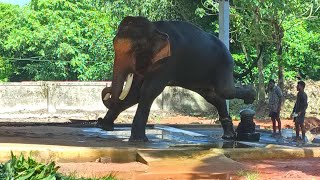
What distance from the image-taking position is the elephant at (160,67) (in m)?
10.9

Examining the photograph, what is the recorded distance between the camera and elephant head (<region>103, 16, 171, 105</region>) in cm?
1090

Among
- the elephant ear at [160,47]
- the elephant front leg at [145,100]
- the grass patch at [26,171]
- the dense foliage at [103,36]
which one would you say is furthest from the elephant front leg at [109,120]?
the dense foliage at [103,36]

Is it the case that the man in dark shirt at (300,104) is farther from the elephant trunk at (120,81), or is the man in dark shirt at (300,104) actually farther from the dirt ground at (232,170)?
the elephant trunk at (120,81)

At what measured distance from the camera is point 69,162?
882 cm

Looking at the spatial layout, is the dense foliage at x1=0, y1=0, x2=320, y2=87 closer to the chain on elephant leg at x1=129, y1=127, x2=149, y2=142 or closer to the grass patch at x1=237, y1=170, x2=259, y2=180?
the chain on elephant leg at x1=129, y1=127, x2=149, y2=142

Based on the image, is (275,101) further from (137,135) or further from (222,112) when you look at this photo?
(137,135)

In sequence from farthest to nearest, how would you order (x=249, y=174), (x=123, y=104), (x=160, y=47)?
(x=123, y=104)
(x=160, y=47)
(x=249, y=174)

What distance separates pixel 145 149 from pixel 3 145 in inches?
91.4

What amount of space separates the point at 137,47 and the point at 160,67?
608mm

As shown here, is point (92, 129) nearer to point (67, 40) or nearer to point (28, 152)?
point (28, 152)

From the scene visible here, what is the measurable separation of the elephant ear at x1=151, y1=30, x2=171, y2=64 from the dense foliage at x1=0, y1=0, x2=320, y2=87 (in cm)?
1160

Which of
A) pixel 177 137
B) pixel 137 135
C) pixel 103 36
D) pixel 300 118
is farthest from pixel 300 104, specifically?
pixel 103 36

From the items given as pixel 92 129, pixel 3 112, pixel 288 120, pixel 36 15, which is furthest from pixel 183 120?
pixel 36 15

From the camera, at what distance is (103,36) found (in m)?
32.5
